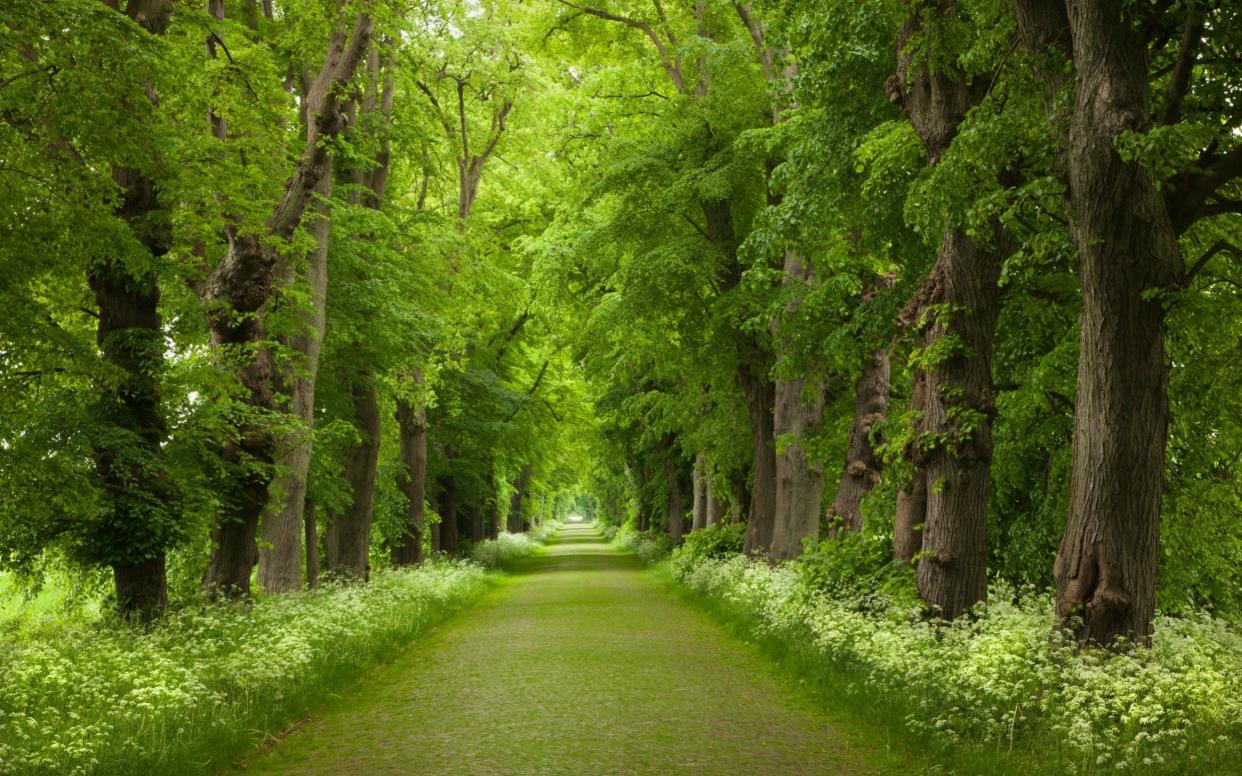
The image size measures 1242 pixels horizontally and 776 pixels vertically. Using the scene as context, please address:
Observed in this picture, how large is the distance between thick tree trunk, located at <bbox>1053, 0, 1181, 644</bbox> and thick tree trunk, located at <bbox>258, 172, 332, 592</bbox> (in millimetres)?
11135

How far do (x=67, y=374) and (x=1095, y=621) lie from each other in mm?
10372

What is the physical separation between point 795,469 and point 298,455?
9.62 meters

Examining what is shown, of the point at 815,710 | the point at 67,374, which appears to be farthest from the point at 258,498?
the point at 815,710

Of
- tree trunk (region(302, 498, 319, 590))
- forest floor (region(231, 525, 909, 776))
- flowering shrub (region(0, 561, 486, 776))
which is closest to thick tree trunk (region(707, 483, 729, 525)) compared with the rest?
tree trunk (region(302, 498, 319, 590))

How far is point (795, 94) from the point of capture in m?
13.6

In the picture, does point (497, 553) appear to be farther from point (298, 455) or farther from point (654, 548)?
point (298, 455)

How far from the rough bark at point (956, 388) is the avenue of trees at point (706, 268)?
39 mm

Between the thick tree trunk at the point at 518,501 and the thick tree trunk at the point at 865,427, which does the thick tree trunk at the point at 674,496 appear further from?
the thick tree trunk at the point at 865,427

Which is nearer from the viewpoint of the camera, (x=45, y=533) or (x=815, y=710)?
(x=815, y=710)

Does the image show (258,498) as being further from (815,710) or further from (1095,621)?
(1095,621)

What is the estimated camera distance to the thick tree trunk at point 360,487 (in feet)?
A: 71.6

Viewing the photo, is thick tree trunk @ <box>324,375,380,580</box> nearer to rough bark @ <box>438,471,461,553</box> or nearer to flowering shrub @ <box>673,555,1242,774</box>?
rough bark @ <box>438,471,461,553</box>

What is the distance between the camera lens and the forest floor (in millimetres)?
7573

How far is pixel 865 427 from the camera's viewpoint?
17969 millimetres
